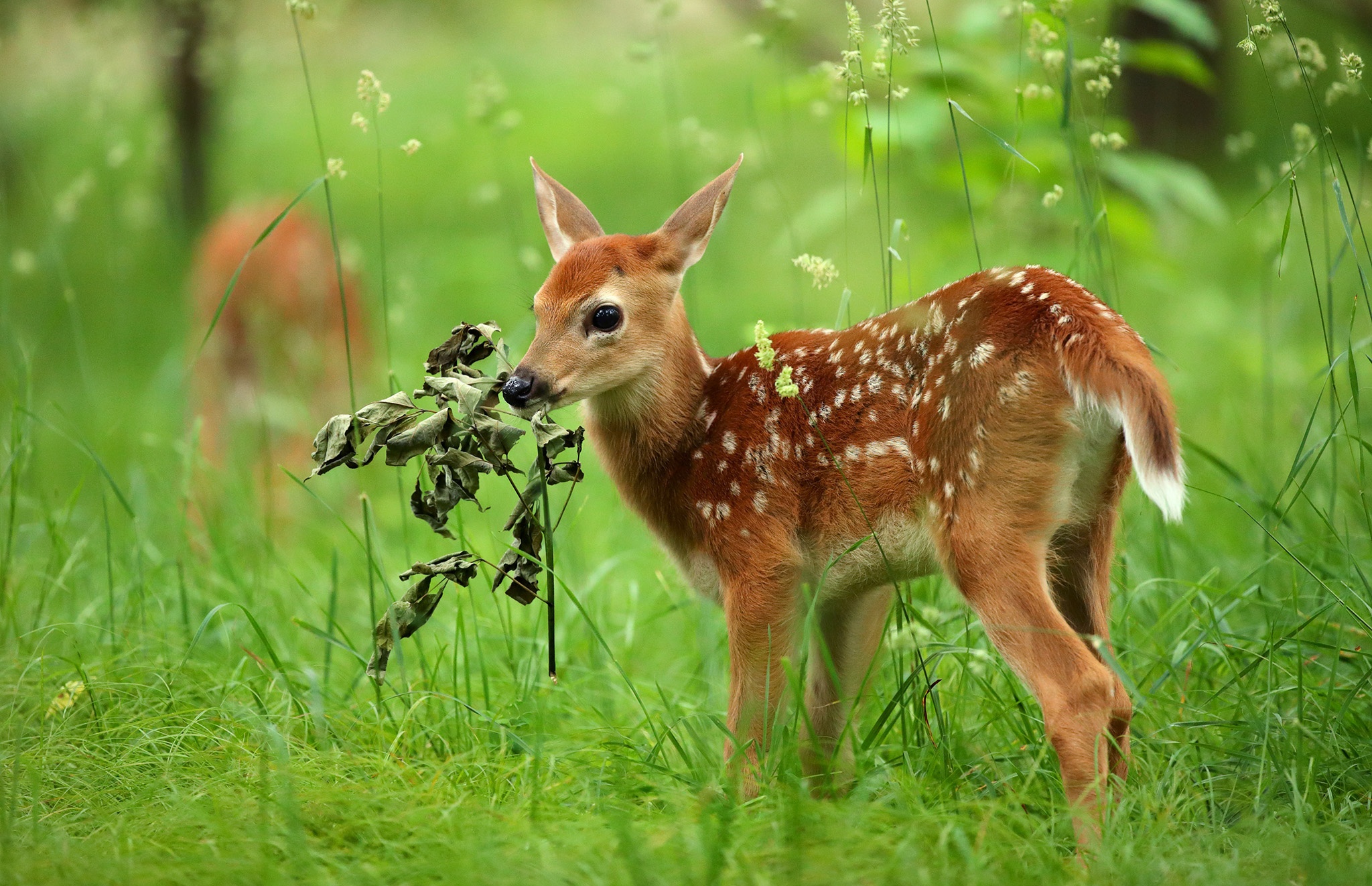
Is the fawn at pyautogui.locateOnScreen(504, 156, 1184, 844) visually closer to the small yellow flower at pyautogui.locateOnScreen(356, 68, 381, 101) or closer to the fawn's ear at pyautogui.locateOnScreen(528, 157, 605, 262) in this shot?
the fawn's ear at pyautogui.locateOnScreen(528, 157, 605, 262)

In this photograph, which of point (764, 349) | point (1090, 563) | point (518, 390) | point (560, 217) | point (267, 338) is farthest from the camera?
point (267, 338)

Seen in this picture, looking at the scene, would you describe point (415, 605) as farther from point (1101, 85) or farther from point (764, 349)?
point (1101, 85)

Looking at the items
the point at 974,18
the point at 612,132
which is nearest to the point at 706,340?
the point at 974,18

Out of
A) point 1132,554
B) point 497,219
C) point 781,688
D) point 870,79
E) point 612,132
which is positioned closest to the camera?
point 781,688

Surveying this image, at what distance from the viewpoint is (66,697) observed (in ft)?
11.2

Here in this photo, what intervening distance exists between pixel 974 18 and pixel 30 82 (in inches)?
250

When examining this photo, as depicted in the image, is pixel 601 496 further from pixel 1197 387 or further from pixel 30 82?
pixel 30 82

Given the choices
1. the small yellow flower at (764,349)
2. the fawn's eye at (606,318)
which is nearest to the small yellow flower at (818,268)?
the small yellow flower at (764,349)

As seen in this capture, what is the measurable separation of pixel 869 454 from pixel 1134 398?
2.36ft

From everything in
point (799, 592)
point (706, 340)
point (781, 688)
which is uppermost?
point (706, 340)

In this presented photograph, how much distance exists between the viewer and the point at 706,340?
8711 millimetres

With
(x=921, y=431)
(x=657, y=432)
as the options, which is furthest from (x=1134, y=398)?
(x=657, y=432)

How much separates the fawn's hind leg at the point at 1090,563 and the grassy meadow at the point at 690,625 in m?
0.17

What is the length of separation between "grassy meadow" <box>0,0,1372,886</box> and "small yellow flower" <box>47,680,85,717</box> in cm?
2
